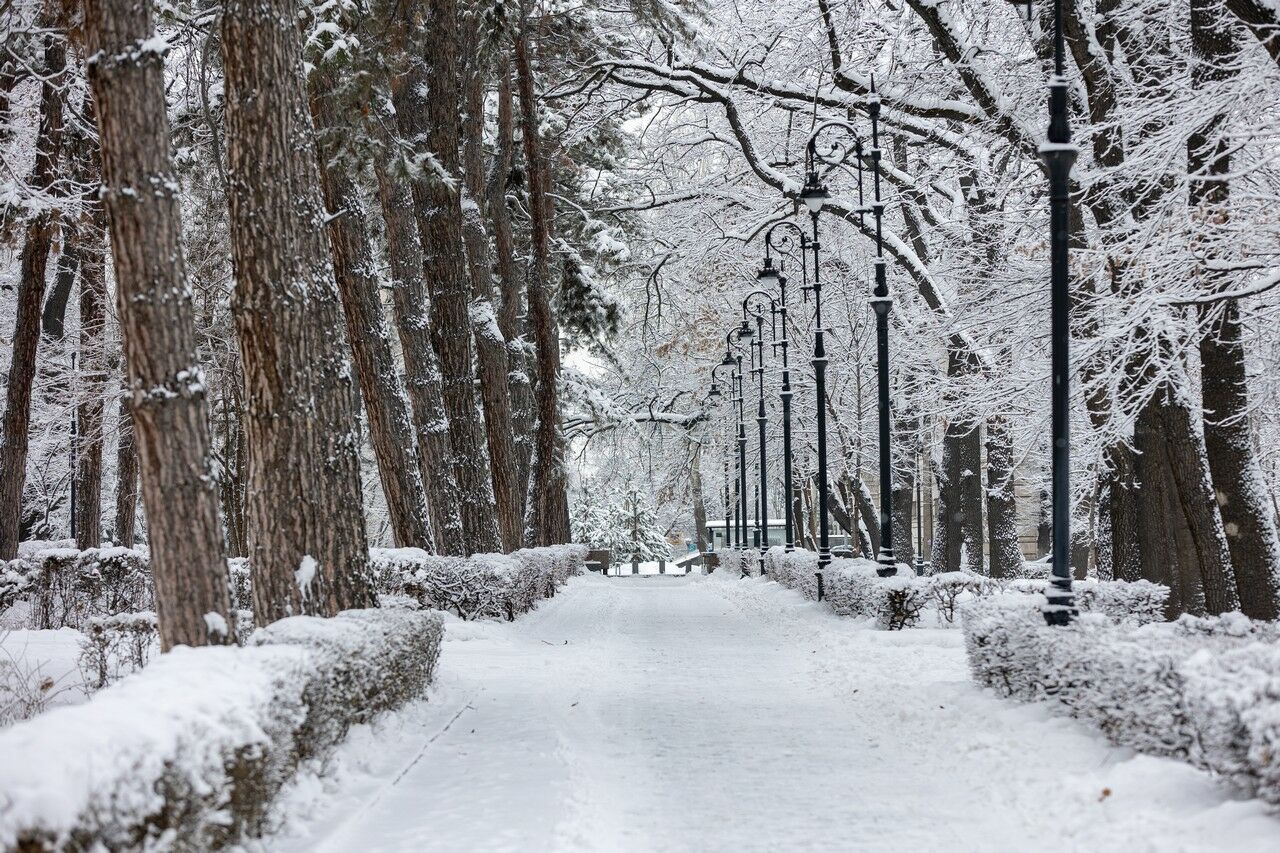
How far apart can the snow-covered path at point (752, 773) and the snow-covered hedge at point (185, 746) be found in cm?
60

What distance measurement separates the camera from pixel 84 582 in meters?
18.9

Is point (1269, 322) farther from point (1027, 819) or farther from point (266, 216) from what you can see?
point (266, 216)

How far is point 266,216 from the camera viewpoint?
9125 millimetres

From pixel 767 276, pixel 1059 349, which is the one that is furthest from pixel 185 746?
pixel 767 276

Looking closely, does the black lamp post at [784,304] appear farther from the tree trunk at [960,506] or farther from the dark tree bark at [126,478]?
the dark tree bark at [126,478]

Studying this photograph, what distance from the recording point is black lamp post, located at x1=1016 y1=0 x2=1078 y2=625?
9617 millimetres

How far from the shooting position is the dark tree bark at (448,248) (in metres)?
18.6

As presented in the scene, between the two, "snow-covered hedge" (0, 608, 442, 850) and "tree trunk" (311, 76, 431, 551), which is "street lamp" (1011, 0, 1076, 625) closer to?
"snow-covered hedge" (0, 608, 442, 850)

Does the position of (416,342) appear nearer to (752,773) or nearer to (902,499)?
(752,773)

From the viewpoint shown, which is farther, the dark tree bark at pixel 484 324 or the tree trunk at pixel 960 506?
the tree trunk at pixel 960 506

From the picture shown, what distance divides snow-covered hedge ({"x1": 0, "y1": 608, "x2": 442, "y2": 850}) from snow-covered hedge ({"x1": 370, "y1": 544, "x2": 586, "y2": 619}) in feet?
25.9

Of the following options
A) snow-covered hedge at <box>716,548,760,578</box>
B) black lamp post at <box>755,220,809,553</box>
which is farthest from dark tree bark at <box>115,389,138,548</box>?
snow-covered hedge at <box>716,548,760,578</box>

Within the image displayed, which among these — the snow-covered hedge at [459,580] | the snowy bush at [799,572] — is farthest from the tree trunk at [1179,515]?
the snow-covered hedge at [459,580]

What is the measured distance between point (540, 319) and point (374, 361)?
9285 millimetres
